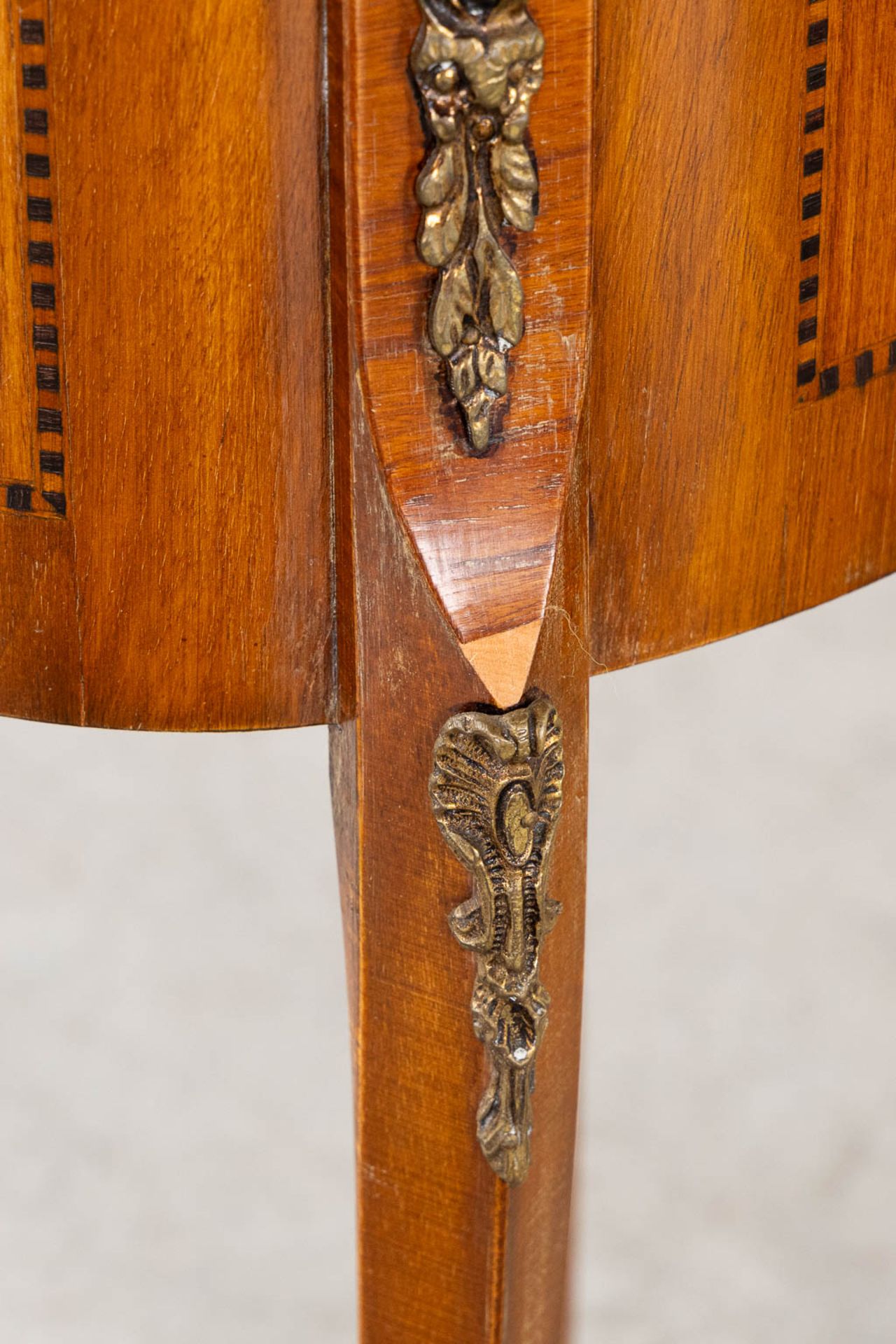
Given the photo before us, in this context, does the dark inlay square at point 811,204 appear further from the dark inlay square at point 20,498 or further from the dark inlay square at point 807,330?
the dark inlay square at point 20,498

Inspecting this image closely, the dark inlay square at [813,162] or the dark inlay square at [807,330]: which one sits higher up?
the dark inlay square at [813,162]

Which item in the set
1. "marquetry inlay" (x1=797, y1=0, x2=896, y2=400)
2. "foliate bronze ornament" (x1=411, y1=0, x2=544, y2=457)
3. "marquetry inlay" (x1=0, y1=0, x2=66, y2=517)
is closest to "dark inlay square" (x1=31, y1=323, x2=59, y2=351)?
"marquetry inlay" (x1=0, y1=0, x2=66, y2=517)

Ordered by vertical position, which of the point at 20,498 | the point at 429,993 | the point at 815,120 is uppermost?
the point at 815,120

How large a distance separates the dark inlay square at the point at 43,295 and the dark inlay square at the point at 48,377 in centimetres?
2

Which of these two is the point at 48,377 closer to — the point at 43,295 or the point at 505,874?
the point at 43,295

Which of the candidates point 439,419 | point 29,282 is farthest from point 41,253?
point 439,419

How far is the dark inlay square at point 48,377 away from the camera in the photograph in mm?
661

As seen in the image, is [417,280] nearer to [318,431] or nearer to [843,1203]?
[318,431]

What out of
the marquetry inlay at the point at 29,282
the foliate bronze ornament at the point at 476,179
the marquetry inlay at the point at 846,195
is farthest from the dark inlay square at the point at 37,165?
the marquetry inlay at the point at 846,195

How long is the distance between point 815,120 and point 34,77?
25 cm

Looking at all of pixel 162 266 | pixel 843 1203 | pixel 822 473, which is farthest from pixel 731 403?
pixel 843 1203

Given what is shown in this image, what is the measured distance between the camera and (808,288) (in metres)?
0.74

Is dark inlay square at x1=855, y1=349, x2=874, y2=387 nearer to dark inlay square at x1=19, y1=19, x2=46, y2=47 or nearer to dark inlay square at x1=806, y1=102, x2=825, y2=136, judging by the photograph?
dark inlay square at x1=806, y1=102, x2=825, y2=136

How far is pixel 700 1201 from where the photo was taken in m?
1.45
